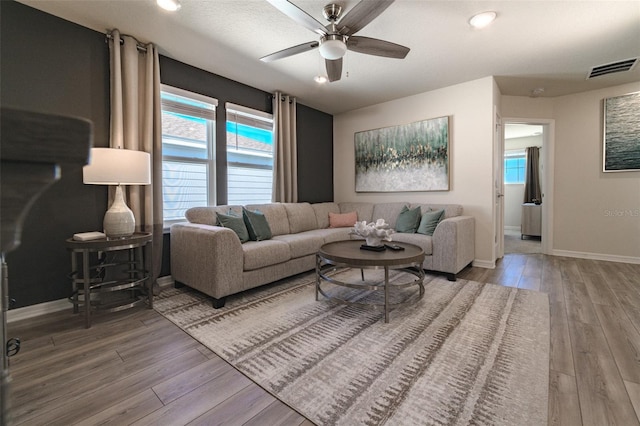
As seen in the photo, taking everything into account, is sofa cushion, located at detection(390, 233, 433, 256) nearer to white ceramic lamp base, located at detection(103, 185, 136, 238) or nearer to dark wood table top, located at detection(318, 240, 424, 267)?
dark wood table top, located at detection(318, 240, 424, 267)

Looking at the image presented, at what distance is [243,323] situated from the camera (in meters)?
2.10

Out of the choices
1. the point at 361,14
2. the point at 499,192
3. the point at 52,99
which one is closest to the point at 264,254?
the point at 361,14

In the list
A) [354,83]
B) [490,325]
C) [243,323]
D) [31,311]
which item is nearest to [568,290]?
[490,325]

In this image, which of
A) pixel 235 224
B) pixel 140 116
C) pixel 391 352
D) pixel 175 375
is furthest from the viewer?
pixel 235 224

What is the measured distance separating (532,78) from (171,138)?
446 centimetres

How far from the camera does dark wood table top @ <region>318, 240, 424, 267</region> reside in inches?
82.1


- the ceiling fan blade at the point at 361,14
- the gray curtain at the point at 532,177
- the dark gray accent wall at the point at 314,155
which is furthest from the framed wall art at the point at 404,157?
the gray curtain at the point at 532,177

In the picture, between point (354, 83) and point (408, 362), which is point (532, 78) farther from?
point (408, 362)

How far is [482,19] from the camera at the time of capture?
228 centimetres

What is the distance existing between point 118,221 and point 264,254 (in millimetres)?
1209

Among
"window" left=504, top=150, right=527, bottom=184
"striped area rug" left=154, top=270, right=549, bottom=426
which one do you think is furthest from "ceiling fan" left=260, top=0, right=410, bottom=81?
"window" left=504, top=150, right=527, bottom=184

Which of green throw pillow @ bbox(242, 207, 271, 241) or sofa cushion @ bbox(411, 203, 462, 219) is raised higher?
sofa cushion @ bbox(411, 203, 462, 219)

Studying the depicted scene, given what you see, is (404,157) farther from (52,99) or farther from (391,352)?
(52,99)

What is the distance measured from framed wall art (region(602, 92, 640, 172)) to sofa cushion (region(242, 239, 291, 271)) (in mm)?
4577
